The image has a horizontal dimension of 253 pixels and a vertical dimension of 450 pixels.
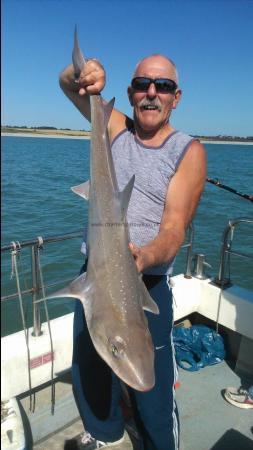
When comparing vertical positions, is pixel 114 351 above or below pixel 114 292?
below

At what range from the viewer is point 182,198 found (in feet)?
8.88

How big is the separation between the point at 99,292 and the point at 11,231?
12921mm

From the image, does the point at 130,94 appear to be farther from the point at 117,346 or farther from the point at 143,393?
the point at 143,393

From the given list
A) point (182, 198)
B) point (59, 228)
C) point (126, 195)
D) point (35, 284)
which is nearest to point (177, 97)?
point (182, 198)

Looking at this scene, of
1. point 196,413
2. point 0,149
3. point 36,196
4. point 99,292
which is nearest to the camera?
point 0,149

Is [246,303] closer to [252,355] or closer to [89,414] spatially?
[252,355]

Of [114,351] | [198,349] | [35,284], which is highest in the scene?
[114,351]

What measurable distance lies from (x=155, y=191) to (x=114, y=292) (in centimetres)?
87

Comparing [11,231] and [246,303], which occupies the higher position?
[246,303]

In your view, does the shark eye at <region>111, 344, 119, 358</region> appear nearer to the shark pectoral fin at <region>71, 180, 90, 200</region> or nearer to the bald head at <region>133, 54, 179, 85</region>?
the shark pectoral fin at <region>71, 180, 90, 200</region>

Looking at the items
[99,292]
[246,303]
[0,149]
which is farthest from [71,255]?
[0,149]

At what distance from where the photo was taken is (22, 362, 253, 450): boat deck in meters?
3.52

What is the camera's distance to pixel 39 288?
355 cm

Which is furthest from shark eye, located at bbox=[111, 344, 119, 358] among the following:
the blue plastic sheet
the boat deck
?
the blue plastic sheet
